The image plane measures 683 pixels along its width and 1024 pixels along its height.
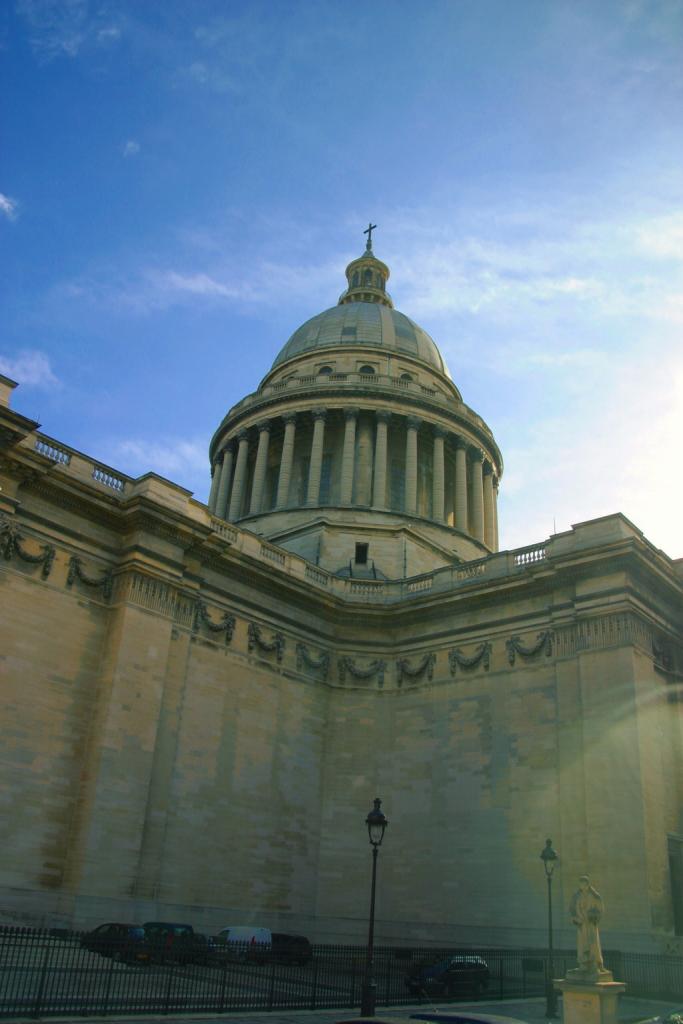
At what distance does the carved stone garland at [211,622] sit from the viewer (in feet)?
107

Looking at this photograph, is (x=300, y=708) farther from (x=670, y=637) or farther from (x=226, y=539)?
(x=670, y=637)

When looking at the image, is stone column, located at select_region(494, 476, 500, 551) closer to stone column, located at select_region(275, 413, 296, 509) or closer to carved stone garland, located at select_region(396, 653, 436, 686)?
stone column, located at select_region(275, 413, 296, 509)

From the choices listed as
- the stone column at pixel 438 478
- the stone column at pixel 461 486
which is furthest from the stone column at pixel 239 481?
the stone column at pixel 461 486

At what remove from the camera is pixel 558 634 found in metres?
32.7

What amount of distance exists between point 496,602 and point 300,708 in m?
8.84

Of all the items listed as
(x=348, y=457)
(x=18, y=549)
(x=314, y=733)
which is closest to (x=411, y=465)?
(x=348, y=457)

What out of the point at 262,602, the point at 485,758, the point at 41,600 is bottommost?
the point at 485,758

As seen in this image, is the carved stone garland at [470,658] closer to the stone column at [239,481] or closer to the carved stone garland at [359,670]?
the carved stone garland at [359,670]

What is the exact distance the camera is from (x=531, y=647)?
3328cm

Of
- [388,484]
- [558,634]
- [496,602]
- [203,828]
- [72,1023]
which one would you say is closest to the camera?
[72,1023]

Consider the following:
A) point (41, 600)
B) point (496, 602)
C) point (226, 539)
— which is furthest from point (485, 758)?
point (41, 600)

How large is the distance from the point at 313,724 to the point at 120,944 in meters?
19.0

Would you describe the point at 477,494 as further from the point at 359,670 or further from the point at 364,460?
the point at 359,670

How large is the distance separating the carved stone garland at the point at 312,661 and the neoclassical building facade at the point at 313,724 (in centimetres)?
10
